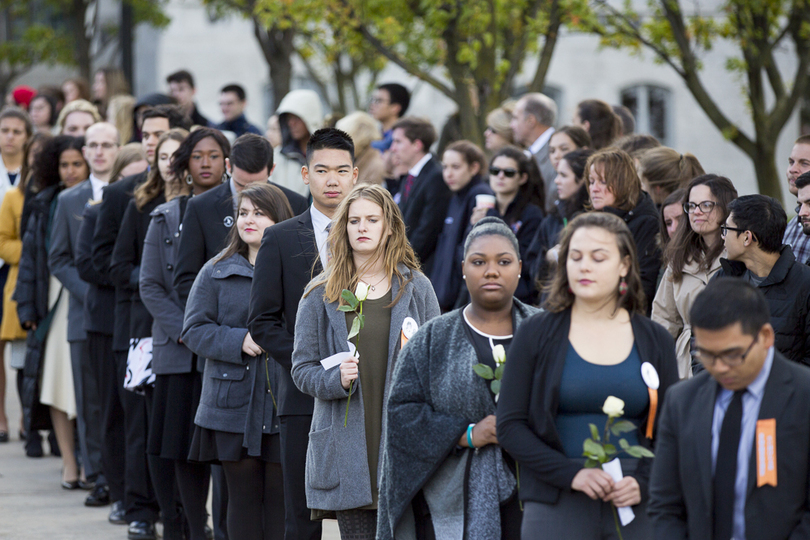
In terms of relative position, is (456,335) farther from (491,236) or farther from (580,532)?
(580,532)

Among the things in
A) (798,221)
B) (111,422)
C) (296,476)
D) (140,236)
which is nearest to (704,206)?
(798,221)

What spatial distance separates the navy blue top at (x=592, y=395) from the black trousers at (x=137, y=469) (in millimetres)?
3732

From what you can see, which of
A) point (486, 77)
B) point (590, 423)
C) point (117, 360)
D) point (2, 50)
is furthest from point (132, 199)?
point (2, 50)

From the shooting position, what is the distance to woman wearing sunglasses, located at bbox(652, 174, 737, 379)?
5254 mm

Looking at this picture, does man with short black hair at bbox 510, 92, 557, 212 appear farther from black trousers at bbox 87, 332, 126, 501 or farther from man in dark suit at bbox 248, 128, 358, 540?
black trousers at bbox 87, 332, 126, 501

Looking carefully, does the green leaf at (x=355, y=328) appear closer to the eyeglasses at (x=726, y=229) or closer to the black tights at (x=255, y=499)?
the black tights at (x=255, y=499)

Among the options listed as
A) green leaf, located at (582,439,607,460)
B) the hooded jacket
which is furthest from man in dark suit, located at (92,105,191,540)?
green leaf, located at (582,439,607,460)

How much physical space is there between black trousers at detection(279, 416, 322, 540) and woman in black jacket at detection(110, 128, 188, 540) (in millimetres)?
1585

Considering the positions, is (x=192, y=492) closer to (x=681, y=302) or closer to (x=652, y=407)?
(x=681, y=302)

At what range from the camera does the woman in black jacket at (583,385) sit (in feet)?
11.7

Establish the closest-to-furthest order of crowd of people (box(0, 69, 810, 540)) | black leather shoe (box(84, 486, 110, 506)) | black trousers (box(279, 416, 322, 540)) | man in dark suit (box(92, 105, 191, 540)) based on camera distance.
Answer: crowd of people (box(0, 69, 810, 540)) → black trousers (box(279, 416, 322, 540)) → man in dark suit (box(92, 105, 191, 540)) → black leather shoe (box(84, 486, 110, 506))

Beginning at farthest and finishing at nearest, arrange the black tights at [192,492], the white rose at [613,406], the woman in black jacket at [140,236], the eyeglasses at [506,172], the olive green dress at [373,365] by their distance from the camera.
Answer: the eyeglasses at [506,172], the woman in black jacket at [140,236], the black tights at [192,492], the olive green dress at [373,365], the white rose at [613,406]

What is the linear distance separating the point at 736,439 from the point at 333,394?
1844mm

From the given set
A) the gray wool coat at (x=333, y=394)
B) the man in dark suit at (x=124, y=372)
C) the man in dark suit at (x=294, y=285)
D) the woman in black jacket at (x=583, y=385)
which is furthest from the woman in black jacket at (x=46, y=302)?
the woman in black jacket at (x=583, y=385)
